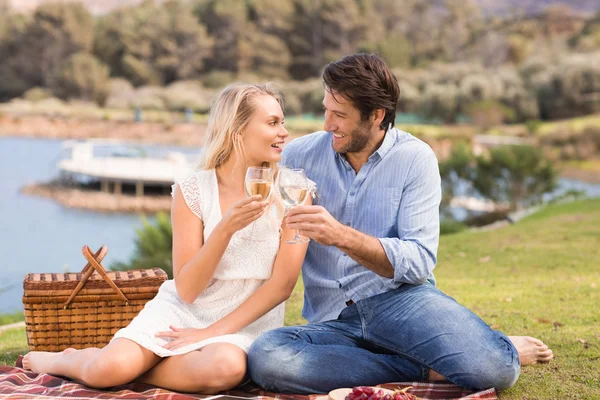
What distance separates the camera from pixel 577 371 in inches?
128

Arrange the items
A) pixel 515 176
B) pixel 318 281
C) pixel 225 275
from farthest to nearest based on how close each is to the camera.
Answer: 1. pixel 515 176
2. pixel 318 281
3. pixel 225 275

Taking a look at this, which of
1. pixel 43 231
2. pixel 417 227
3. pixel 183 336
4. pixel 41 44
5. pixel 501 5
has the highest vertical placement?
pixel 501 5

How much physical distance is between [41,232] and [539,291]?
2010cm

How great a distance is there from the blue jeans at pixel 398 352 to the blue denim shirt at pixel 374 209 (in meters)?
0.10

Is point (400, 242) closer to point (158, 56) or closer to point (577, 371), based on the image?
point (577, 371)

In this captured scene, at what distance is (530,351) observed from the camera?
3232mm

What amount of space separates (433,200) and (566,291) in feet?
8.05

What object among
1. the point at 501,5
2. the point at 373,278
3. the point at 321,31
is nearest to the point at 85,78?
the point at 321,31

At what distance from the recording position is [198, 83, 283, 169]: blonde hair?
3.11 m

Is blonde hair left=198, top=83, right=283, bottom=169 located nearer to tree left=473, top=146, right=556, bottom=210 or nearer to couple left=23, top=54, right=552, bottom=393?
couple left=23, top=54, right=552, bottom=393

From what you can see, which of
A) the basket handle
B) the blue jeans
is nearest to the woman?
the blue jeans

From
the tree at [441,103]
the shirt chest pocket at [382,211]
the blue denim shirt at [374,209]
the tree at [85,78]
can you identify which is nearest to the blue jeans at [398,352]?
the blue denim shirt at [374,209]

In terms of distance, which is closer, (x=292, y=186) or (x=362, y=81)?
(x=292, y=186)

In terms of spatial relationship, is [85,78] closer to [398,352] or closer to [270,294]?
[270,294]
